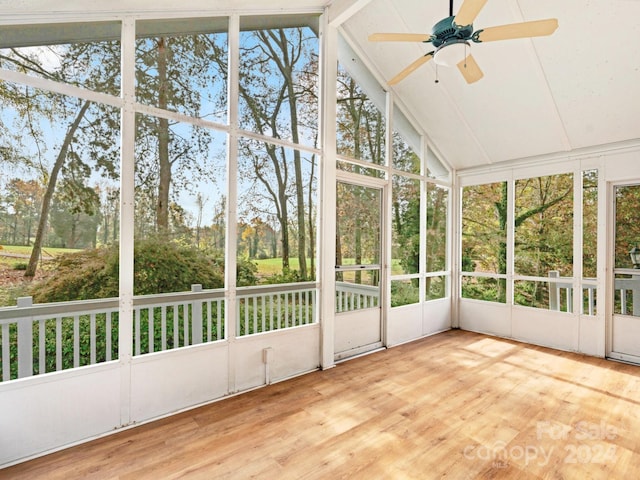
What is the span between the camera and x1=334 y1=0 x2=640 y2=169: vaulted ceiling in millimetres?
3119

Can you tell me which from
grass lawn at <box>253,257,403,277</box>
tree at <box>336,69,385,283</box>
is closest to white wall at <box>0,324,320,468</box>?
grass lawn at <box>253,257,403,277</box>

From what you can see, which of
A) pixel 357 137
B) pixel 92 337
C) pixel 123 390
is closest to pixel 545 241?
pixel 357 137

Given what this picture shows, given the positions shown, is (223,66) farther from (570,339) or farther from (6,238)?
(570,339)


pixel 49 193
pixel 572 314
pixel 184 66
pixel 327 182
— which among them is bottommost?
pixel 572 314

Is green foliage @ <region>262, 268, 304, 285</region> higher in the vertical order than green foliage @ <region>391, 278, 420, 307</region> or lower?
higher

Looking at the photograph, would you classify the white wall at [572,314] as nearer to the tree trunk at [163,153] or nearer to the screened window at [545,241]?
the screened window at [545,241]

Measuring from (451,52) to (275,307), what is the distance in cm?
272

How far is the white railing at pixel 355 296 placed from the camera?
405cm

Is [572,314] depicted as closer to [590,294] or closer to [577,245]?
[590,294]

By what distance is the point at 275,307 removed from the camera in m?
3.62

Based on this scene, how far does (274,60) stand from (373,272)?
8.79ft

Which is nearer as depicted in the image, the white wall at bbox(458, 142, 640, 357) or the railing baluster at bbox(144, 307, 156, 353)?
the railing baluster at bbox(144, 307, 156, 353)

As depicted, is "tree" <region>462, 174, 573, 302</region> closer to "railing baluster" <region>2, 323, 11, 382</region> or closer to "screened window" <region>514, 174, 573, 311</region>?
"screened window" <region>514, 174, 573, 311</region>

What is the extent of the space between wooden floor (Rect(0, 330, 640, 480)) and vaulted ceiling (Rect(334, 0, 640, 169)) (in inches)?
111
